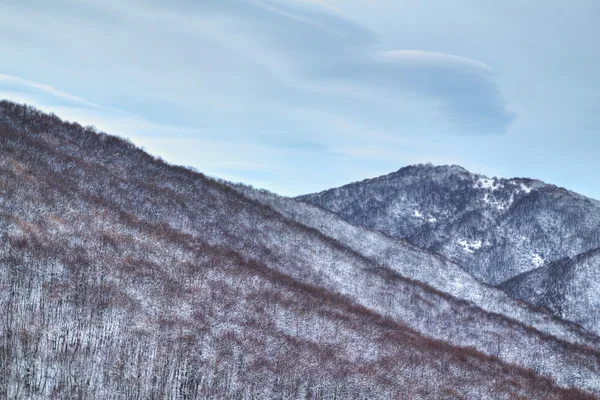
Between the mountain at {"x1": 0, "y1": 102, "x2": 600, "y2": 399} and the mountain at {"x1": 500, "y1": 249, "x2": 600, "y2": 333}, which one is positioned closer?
the mountain at {"x1": 0, "y1": 102, "x2": 600, "y2": 399}

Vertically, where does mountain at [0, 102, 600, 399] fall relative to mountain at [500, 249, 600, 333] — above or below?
below

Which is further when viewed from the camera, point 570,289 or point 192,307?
point 570,289

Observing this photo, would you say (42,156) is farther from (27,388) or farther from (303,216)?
(303,216)

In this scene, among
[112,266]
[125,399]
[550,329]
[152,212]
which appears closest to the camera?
[125,399]

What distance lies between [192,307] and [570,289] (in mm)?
106939

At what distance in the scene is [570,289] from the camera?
109 meters

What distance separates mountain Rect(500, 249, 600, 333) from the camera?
103 metres

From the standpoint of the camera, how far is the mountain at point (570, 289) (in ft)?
338

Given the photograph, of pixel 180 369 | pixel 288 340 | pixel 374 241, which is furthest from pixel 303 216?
pixel 180 369

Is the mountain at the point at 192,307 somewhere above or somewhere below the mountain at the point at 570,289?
below

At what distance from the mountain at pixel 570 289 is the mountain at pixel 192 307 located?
39997 millimetres

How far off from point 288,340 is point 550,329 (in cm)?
5662

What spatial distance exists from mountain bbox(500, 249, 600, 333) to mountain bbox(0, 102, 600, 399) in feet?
131

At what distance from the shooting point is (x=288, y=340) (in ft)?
A: 97.6
